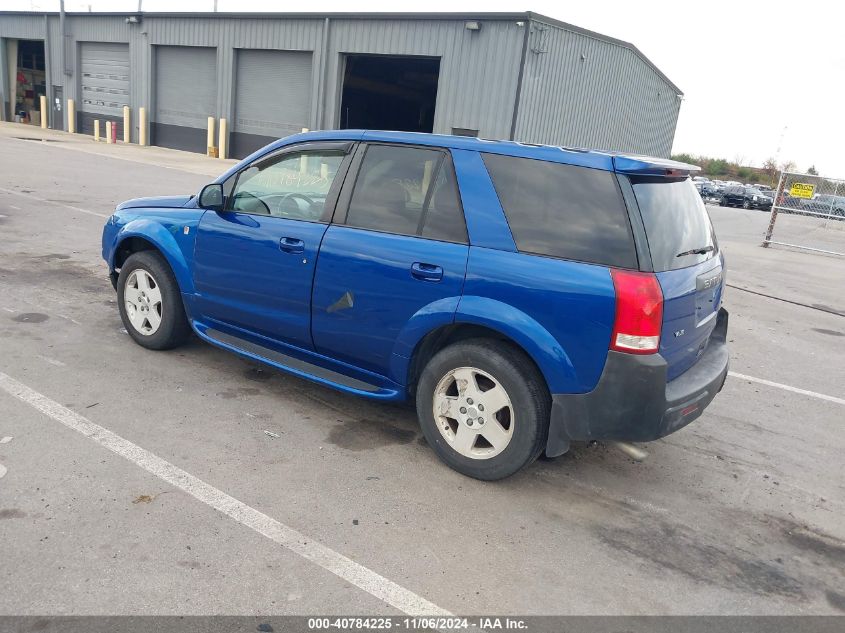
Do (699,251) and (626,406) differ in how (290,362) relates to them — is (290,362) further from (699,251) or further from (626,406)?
(699,251)

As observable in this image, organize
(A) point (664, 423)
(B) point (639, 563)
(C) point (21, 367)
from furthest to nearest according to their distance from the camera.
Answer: (C) point (21, 367), (A) point (664, 423), (B) point (639, 563)

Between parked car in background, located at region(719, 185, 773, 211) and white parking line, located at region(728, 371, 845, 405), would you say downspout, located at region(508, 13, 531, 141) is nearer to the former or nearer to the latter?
white parking line, located at region(728, 371, 845, 405)

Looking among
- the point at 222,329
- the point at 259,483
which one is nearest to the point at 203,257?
the point at 222,329

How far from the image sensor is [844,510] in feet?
12.8

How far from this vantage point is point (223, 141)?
96.5 feet

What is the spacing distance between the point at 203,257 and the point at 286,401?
1.16 m

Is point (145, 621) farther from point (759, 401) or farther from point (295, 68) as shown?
point (295, 68)

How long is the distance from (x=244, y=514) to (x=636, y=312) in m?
2.08

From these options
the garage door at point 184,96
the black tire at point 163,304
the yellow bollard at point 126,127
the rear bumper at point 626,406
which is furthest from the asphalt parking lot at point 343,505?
the yellow bollard at point 126,127

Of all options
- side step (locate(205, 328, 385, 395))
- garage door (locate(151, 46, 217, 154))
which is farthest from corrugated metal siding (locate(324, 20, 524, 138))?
side step (locate(205, 328, 385, 395))

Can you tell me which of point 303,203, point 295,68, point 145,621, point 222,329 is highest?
point 295,68

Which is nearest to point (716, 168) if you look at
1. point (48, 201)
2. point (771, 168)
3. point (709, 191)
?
point (771, 168)

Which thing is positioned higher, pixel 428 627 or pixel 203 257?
pixel 203 257

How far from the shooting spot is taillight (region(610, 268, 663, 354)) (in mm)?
3277
